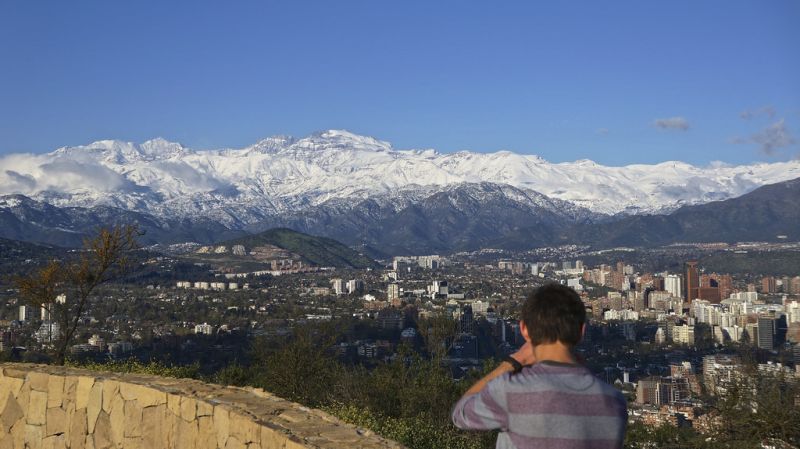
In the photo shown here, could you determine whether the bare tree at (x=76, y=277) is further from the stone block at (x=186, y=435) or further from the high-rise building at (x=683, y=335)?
the high-rise building at (x=683, y=335)

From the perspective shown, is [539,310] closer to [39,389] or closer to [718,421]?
[39,389]

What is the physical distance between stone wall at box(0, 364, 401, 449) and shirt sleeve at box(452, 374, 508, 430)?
1.58 meters

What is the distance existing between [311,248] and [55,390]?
12491cm

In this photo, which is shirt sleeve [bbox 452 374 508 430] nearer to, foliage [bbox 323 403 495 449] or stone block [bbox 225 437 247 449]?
stone block [bbox 225 437 247 449]

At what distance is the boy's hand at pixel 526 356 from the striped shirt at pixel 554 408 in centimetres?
7

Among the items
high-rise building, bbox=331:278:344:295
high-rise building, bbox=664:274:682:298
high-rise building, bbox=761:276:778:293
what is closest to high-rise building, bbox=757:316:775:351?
high-rise building, bbox=664:274:682:298

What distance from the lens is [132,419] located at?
255 inches

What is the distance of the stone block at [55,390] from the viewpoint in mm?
7074

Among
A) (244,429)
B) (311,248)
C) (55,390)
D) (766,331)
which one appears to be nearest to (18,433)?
(55,390)

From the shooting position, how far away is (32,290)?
47.8 ft

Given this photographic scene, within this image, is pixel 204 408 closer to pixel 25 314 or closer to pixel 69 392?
pixel 69 392

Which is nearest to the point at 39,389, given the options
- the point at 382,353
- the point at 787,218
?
the point at 382,353

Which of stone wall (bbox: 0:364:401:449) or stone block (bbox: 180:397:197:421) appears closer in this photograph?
stone wall (bbox: 0:364:401:449)

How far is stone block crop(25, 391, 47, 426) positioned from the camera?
23.6 ft
